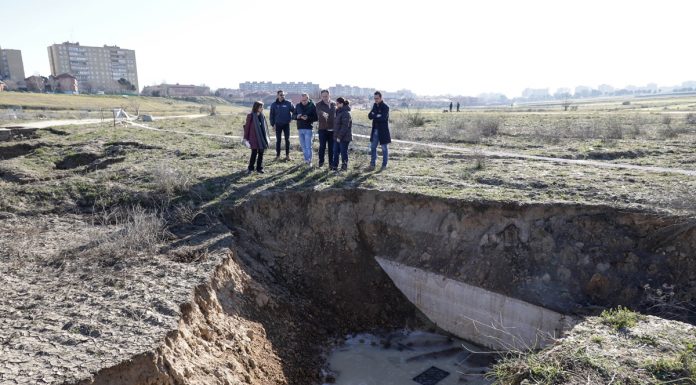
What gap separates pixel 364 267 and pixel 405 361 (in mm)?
2067

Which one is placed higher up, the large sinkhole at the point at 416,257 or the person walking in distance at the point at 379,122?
the person walking in distance at the point at 379,122

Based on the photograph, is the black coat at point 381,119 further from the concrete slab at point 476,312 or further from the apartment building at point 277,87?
the apartment building at point 277,87

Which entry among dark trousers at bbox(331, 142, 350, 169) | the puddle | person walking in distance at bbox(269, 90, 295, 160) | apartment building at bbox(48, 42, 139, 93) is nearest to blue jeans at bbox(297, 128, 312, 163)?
person walking in distance at bbox(269, 90, 295, 160)

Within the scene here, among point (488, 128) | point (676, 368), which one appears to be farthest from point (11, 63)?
point (676, 368)

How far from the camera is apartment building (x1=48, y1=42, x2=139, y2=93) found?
109m

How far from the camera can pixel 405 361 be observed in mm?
8031

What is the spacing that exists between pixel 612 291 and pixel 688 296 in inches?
38.9

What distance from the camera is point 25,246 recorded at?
7.66 m

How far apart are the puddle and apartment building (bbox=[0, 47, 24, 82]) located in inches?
4728

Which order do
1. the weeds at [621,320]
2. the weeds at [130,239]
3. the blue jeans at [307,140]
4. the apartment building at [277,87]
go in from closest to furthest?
the weeds at [621,320]
the weeds at [130,239]
the blue jeans at [307,140]
the apartment building at [277,87]

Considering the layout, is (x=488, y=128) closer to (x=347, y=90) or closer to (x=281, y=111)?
(x=281, y=111)

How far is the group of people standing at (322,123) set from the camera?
10586 mm

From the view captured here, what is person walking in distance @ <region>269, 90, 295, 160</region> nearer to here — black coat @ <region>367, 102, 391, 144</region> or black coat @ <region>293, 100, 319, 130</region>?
black coat @ <region>293, 100, 319, 130</region>

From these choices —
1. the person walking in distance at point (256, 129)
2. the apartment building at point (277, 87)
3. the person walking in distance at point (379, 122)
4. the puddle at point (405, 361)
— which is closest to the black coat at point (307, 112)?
the person walking in distance at point (256, 129)
